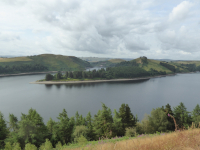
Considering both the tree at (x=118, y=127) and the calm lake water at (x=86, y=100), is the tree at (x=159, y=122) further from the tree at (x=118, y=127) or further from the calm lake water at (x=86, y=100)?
the calm lake water at (x=86, y=100)

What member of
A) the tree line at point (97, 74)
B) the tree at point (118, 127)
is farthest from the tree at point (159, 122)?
the tree line at point (97, 74)

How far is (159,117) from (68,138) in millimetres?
22364

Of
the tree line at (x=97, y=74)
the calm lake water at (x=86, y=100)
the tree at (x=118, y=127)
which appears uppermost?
the tree line at (x=97, y=74)

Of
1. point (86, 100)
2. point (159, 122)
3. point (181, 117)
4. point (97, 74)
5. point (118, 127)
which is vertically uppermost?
point (97, 74)

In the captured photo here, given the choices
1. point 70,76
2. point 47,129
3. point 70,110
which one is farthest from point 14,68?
point 47,129

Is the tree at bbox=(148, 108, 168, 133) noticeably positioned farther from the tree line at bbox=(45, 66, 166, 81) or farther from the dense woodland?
the tree line at bbox=(45, 66, 166, 81)

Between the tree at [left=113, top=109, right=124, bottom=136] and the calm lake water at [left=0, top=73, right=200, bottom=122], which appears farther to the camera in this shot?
the calm lake water at [left=0, top=73, right=200, bottom=122]

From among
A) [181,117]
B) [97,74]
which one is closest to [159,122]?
[181,117]

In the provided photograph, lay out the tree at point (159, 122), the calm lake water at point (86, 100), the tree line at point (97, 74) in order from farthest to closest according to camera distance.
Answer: the tree line at point (97, 74)
the calm lake water at point (86, 100)
the tree at point (159, 122)

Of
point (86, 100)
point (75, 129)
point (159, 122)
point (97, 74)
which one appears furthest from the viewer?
point (97, 74)

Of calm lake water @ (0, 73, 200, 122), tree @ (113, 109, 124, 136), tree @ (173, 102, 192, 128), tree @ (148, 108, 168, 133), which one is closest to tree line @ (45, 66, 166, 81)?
calm lake water @ (0, 73, 200, 122)

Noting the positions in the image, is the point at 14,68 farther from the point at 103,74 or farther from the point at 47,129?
the point at 47,129

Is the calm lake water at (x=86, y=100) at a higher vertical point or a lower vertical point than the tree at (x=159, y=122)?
lower

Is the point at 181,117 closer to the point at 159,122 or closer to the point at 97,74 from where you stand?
the point at 159,122
